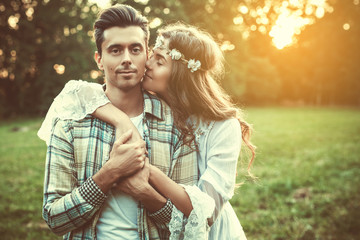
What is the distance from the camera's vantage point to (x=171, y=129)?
7.48ft

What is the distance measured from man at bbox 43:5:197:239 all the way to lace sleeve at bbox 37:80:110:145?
80mm

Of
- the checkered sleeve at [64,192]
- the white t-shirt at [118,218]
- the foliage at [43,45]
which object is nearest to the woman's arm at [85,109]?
the checkered sleeve at [64,192]

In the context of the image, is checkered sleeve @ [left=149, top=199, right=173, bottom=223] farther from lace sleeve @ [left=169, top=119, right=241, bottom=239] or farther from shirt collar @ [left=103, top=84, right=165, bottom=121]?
shirt collar @ [left=103, top=84, right=165, bottom=121]

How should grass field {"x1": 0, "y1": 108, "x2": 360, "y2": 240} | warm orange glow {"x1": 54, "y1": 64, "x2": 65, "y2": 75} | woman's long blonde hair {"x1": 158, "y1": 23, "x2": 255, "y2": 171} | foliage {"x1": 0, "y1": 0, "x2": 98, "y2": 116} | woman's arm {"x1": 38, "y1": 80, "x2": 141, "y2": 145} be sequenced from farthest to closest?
warm orange glow {"x1": 54, "y1": 64, "x2": 65, "y2": 75} → foliage {"x1": 0, "y1": 0, "x2": 98, "y2": 116} → grass field {"x1": 0, "y1": 108, "x2": 360, "y2": 240} → woman's long blonde hair {"x1": 158, "y1": 23, "x2": 255, "y2": 171} → woman's arm {"x1": 38, "y1": 80, "x2": 141, "y2": 145}

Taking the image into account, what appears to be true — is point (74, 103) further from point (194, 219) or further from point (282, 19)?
point (282, 19)

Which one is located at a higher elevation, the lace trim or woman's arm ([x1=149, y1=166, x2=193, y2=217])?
woman's arm ([x1=149, y1=166, x2=193, y2=217])

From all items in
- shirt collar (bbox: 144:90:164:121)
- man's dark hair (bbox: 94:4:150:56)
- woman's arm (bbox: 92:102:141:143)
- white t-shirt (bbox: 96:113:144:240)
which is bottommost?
white t-shirt (bbox: 96:113:144:240)

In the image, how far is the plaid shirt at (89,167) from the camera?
1.93m

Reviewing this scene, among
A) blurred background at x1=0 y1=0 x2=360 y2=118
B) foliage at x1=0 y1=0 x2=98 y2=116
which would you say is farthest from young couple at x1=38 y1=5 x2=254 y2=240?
A: foliage at x1=0 y1=0 x2=98 y2=116

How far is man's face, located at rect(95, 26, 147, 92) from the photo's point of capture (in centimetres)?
233

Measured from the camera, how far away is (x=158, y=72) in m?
2.58

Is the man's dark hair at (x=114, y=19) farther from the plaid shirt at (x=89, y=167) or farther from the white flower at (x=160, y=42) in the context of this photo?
the plaid shirt at (x=89, y=167)

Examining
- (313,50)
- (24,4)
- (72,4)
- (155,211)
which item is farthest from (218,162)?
(313,50)

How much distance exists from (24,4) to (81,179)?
2625 cm
